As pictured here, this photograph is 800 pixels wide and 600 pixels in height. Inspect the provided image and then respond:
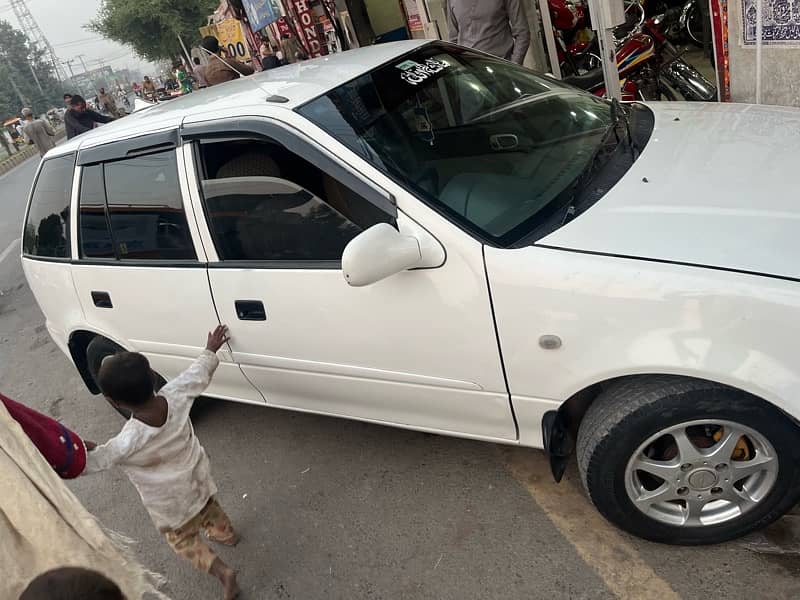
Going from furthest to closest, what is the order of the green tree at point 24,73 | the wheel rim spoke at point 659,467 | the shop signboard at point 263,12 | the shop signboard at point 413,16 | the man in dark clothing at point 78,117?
the green tree at point 24,73 < the shop signboard at point 263,12 < the shop signboard at point 413,16 < the man in dark clothing at point 78,117 < the wheel rim spoke at point 659,467

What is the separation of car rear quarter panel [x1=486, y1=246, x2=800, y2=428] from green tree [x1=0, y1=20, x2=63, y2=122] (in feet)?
241

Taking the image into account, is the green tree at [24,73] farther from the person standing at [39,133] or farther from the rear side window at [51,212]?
the rear side window at [51,212]

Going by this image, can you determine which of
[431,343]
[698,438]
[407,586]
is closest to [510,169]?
[431,343]

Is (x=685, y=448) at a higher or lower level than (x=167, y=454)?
lower

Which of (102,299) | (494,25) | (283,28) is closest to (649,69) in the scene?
(494,25)

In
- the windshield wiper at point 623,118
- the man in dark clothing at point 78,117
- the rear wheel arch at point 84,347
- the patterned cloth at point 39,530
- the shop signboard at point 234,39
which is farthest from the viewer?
the shop signboard at point 234,39

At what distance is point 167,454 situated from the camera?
237 cm

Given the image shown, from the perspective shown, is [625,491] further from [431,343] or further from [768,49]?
[768,49]

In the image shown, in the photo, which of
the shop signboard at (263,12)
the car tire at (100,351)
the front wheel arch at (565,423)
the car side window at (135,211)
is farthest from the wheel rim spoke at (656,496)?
the shop signboard at (263,12)

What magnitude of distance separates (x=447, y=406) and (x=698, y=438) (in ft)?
2.91

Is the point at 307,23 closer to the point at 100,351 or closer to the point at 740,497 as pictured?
the point at 100,351

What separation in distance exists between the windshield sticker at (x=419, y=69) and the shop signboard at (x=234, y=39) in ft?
46.3

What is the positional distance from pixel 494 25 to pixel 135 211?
3.75m

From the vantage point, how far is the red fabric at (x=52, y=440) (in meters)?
1.97
